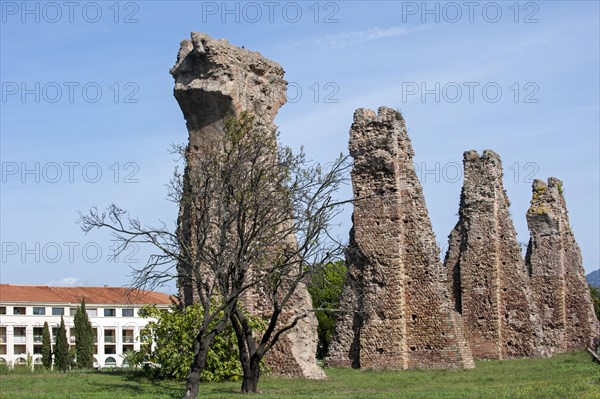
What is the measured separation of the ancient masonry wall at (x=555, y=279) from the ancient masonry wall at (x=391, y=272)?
46.4 ft

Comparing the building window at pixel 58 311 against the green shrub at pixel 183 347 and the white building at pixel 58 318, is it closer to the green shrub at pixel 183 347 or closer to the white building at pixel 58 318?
the white building at pixel 58 318

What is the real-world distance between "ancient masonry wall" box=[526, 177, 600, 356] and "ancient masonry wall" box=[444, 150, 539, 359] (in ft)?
19.9

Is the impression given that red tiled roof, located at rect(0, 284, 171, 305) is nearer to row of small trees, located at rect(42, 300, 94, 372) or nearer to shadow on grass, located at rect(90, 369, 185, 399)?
row of small trees, located at rect(42, 300, 94, 372)

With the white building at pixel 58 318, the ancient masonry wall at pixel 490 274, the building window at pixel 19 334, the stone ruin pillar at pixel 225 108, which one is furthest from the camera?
the building window at pixel 19 334

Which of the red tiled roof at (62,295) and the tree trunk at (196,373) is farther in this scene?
the red tiled roof at (62,295)

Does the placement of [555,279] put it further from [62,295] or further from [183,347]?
[62,295]

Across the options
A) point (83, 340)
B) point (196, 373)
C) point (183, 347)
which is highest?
point (183, 347)

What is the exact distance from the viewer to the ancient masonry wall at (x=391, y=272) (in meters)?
25.8

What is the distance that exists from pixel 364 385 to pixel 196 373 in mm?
4429

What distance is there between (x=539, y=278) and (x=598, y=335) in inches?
127

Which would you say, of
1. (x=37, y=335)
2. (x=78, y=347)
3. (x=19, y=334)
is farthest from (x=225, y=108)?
(x=19, y=334)

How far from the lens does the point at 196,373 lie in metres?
17.4

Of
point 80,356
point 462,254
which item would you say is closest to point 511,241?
point 462,254

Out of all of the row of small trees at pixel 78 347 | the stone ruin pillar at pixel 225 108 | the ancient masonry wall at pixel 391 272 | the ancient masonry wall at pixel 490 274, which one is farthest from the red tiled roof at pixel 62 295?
the stone ruin pillar at pixel 225 108
